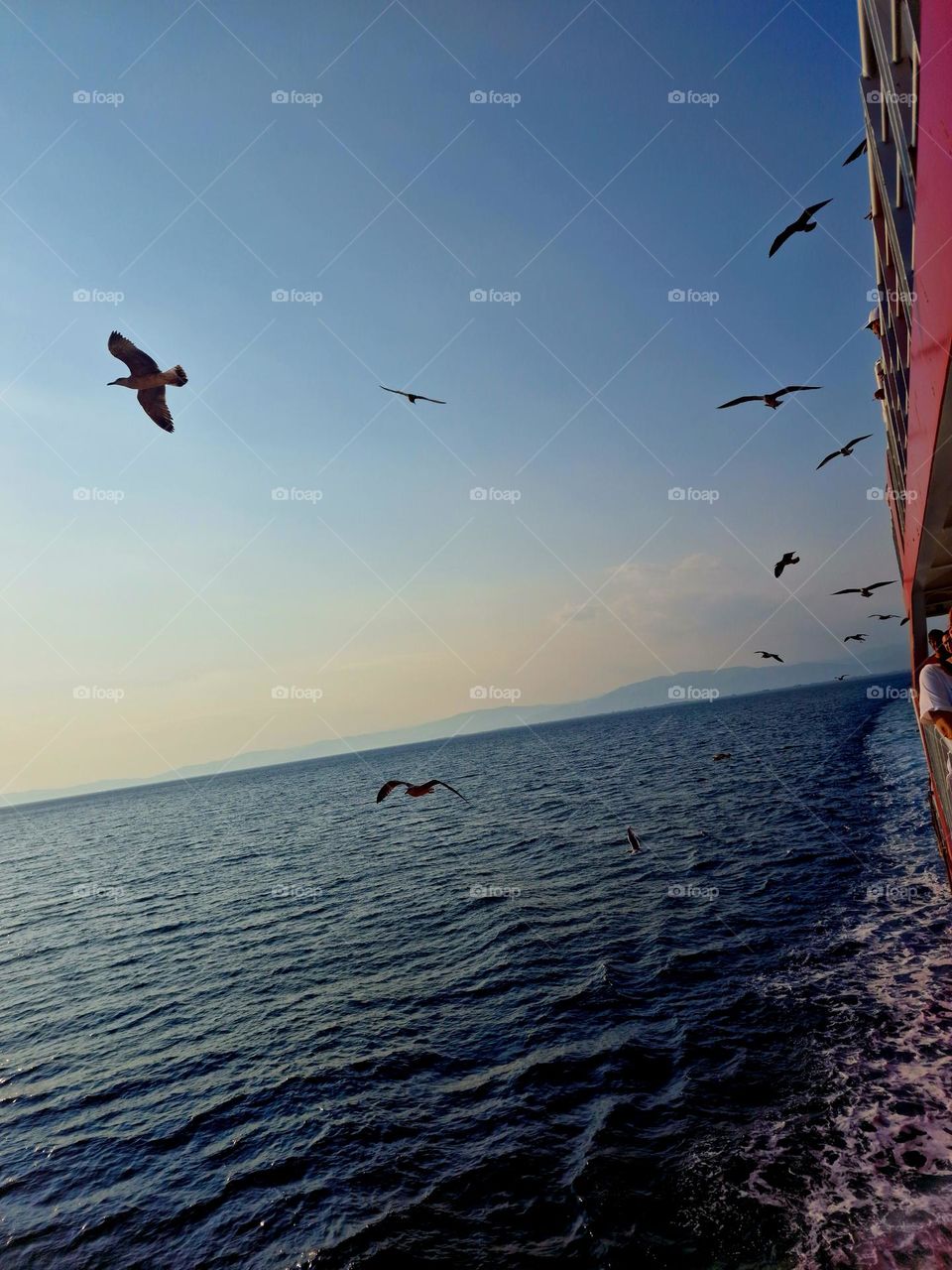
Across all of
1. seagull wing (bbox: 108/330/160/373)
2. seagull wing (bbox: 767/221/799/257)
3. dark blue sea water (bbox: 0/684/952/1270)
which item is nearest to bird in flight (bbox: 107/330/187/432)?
seagull wing (bbox: 108/330/160/373)

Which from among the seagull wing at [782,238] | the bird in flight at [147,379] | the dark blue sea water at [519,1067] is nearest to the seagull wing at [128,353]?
the bird in flight at [147,379]

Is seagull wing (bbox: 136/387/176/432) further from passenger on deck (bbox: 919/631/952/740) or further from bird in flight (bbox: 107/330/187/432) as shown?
passenger on deck (bbox: 919/631/952/740)

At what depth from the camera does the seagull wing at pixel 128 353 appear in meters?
10.1

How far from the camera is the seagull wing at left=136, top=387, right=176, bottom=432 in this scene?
1028 cm

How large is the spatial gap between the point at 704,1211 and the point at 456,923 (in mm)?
14347

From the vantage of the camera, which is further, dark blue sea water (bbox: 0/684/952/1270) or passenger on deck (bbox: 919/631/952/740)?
dark blue sea water (bbox: 0/684/952/1270)

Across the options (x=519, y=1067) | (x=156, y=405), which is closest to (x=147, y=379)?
(x=156, y=405)

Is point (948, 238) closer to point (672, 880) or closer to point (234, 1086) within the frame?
point (234, 1086)

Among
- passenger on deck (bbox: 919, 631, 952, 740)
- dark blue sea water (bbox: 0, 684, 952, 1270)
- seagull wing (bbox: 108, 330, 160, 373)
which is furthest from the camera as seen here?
seagull wing (bbox: 108, 330, 160, 373)

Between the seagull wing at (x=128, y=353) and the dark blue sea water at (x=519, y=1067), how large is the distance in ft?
43.2

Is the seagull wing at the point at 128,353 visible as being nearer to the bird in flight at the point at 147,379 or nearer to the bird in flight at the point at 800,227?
the bird in flight at the point at 147,379

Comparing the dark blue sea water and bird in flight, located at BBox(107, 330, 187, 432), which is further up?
bird in flight, located at BBox(107, 330, 187, 432)

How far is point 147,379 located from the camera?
1031 cm

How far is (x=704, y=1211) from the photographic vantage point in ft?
26.7
